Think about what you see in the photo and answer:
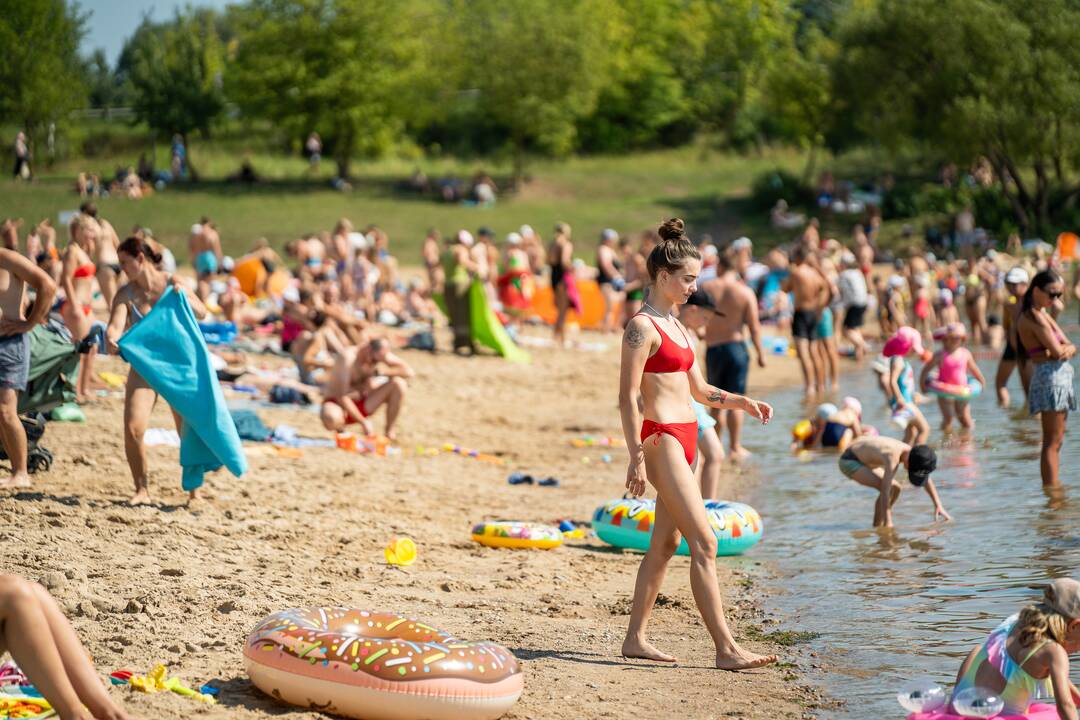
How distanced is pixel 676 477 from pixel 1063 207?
32317 mm

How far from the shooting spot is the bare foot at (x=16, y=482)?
7.76 meters

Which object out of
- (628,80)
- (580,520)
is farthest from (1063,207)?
(580,520)

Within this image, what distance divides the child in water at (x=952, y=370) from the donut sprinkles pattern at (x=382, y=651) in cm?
804

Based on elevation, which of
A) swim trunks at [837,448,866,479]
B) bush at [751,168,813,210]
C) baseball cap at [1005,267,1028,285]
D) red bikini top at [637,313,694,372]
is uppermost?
bush at [751,168,813,210]

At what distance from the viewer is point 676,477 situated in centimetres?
541

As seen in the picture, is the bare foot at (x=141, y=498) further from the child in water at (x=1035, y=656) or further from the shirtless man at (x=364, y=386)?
the child in water at (x=1035, y=656)

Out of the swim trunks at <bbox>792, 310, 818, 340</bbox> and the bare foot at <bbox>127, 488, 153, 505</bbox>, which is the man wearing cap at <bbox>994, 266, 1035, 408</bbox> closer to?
the swim trunks at <bbox>792, 310, 818, 340</bbox>

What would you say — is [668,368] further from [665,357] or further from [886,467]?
[886,467]

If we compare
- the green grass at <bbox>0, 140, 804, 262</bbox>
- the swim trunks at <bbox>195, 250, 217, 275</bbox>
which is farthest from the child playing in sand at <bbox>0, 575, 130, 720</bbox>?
the green grass at <bbox>0, 140, 804, 262</bbox>

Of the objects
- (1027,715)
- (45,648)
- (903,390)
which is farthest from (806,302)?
(45,648)

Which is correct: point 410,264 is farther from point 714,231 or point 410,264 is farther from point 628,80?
point 628,80

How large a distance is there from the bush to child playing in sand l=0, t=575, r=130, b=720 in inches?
1382

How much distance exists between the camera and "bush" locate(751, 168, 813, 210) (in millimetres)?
38375

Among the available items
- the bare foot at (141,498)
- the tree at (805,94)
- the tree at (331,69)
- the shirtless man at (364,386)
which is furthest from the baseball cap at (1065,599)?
the tree at (331,69)
